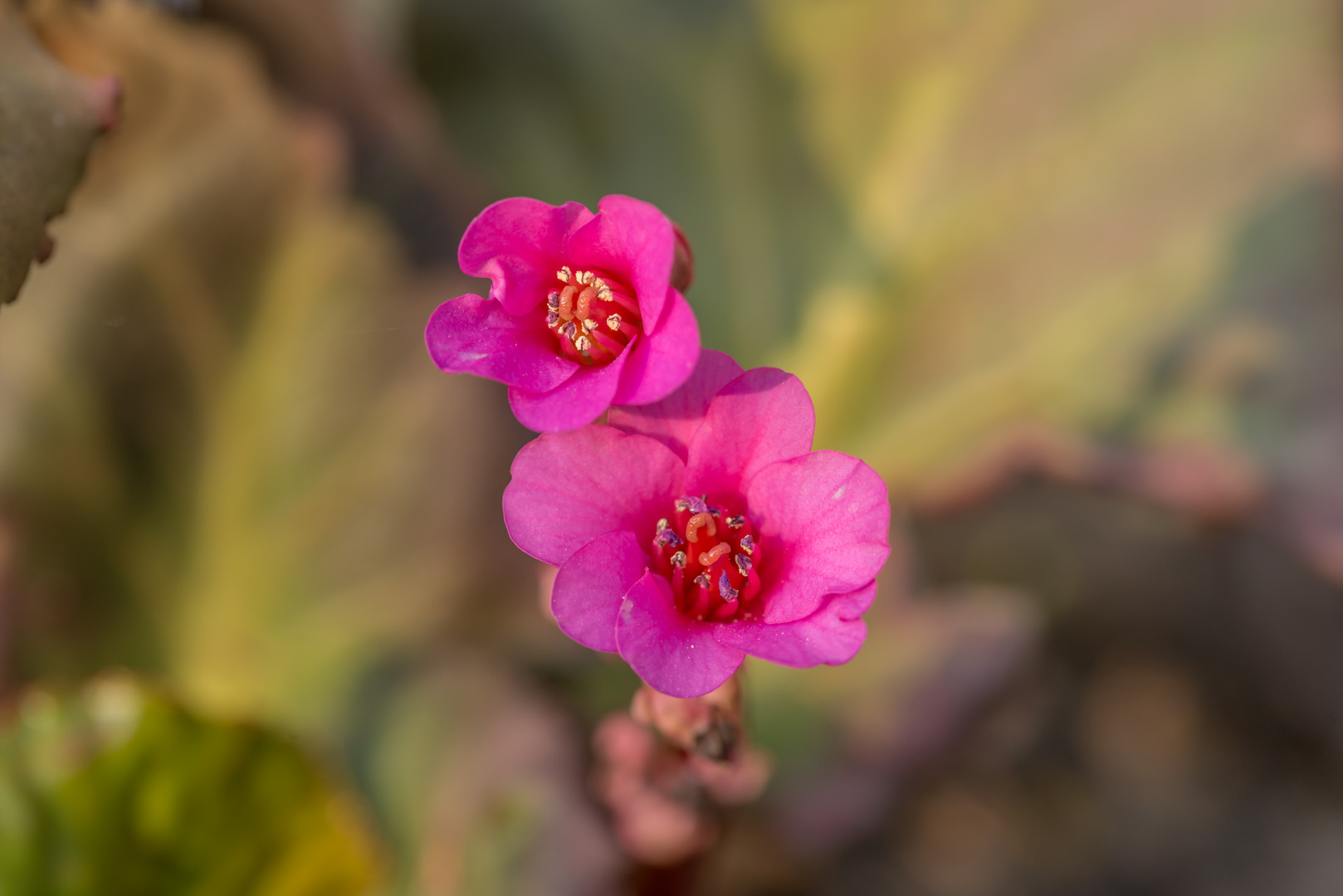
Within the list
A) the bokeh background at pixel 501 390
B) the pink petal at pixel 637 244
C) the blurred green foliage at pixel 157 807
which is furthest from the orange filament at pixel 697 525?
the blurred green foliage at pixel 157 807

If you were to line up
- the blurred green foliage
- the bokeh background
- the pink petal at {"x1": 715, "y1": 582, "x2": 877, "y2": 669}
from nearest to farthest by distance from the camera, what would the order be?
the pink petal at {"x1": 715, "y1": 582, "x2": 877, "y2": 669}
the blurred green foliage
the bokeh background

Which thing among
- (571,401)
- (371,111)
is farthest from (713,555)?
(371,111)

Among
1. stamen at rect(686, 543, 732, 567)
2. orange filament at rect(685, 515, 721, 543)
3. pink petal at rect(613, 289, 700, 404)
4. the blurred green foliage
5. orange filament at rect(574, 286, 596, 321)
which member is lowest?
the blurred green foliage

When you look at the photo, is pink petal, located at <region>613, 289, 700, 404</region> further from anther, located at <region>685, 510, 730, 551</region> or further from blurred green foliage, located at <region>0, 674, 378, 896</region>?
blurred green foliage, located at <region>0, 674, 378, 896</region>

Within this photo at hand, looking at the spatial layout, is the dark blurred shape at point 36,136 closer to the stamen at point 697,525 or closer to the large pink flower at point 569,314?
the large pink flower at point 569,314

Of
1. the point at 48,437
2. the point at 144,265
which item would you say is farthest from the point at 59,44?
the point at 48,437

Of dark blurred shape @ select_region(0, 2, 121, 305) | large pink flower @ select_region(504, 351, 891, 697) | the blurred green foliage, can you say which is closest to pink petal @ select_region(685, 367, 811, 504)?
large pink flower @ select_region(504, 351, 891, 697)

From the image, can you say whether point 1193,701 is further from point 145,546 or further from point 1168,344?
point 145,546

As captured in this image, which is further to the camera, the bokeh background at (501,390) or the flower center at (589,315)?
the bokeh background at (501,390)
